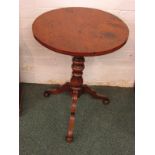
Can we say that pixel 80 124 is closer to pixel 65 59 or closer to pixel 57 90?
pixel 57 90

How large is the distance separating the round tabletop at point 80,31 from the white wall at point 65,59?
11 cm

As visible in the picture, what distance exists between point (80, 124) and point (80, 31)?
0.64m

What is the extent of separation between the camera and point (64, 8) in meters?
1.95

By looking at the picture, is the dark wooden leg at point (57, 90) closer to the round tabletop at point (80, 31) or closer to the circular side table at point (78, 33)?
the circular side table at point (78, 33)

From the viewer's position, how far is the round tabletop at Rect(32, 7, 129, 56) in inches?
62.1

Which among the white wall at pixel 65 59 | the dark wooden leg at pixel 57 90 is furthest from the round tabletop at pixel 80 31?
the dark wooden leg at pixel 57 90

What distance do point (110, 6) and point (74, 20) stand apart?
0.32 m

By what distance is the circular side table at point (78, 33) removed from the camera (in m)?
1.58

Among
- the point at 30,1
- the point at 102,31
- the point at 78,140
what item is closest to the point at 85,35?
the point at 102,31

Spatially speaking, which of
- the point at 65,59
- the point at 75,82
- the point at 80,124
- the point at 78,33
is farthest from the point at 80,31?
the point at 80,124

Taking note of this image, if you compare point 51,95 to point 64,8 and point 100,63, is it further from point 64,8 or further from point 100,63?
point 64,8

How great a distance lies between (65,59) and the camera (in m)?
2.22

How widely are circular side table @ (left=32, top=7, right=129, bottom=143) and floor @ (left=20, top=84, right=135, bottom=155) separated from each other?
0.10 meters

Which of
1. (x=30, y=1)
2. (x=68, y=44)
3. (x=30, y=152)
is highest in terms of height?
(x=30, y=1)
